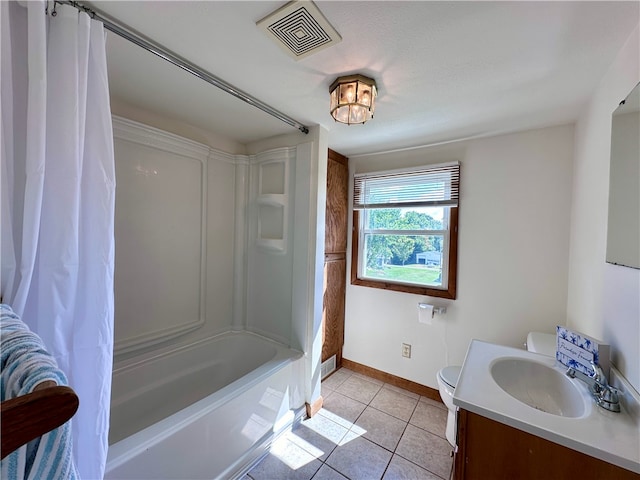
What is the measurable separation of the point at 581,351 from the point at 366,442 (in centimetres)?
142

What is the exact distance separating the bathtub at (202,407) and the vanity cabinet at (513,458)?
116cm

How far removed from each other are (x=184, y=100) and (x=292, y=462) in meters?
2.42

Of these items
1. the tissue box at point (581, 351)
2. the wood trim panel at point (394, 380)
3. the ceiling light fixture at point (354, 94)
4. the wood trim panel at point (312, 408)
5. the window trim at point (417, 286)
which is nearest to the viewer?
the tissue box at point (581, 351)

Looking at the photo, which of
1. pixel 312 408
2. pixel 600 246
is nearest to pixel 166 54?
pixel 600 246

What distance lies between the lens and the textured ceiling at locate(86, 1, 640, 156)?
95 centimetres

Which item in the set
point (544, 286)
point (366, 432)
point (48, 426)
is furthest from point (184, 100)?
point (544, 286)

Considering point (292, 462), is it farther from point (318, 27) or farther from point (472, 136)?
point (472, 136)

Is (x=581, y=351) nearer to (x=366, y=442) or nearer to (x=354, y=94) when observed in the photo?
(x=366, y=442)

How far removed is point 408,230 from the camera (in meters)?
2.44

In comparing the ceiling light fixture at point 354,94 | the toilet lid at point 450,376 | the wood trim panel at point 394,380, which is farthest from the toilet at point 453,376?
the ceiling light fixture at point 354,94

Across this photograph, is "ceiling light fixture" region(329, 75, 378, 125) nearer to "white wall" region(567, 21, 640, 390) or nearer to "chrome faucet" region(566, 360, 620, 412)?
"white wall" region(567, 21, 640, 390)

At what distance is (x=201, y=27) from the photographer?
1.06 metres

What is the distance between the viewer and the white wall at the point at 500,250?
1849mm

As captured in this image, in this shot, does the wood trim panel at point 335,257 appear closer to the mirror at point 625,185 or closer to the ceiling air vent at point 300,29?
the ceiling air vent at point 300,29
